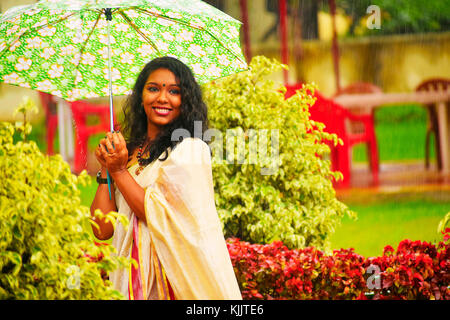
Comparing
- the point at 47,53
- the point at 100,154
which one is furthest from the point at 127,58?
the point at 100,154

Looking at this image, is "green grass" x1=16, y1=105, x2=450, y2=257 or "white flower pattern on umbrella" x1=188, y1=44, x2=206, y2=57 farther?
"green grass" x1=16, y1=105, x2=450, y2=257

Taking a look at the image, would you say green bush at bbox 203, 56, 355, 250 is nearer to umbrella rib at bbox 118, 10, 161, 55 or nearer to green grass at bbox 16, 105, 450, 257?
umbrella rib at bbox 118, 10, 161, 55

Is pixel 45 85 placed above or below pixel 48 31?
below

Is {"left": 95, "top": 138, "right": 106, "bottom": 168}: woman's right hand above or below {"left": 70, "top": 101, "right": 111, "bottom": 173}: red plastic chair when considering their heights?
below

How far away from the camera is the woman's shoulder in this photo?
2.92m

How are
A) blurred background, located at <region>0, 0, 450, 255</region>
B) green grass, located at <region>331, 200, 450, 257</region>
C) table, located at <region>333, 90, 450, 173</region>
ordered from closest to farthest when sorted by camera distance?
green grass, located at <region>331, 200, 450, 257</region>, blurred background, located at <region>0, 0, 450, 255</region>, table, located at <region>333, 90, 450, 173</region>

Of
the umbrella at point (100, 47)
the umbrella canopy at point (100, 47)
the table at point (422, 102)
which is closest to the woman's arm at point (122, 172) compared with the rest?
the umbrella at point (100, 47)

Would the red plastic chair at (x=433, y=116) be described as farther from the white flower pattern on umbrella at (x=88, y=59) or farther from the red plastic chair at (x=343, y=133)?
the white flower pattern on umbrella at (x=88, y=59)

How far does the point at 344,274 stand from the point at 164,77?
5.34 feet

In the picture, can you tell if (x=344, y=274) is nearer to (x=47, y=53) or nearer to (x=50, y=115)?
(x=47, y=53)

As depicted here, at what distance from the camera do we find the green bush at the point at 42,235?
2621 millimetres

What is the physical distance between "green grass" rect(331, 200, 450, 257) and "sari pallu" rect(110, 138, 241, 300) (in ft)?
11.0

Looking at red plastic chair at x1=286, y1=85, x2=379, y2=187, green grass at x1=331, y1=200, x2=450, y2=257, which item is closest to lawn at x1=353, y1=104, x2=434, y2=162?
red plastic chair at x1=286, y1=85, x2=379, y2=187

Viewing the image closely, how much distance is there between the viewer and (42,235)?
2.61 meters
